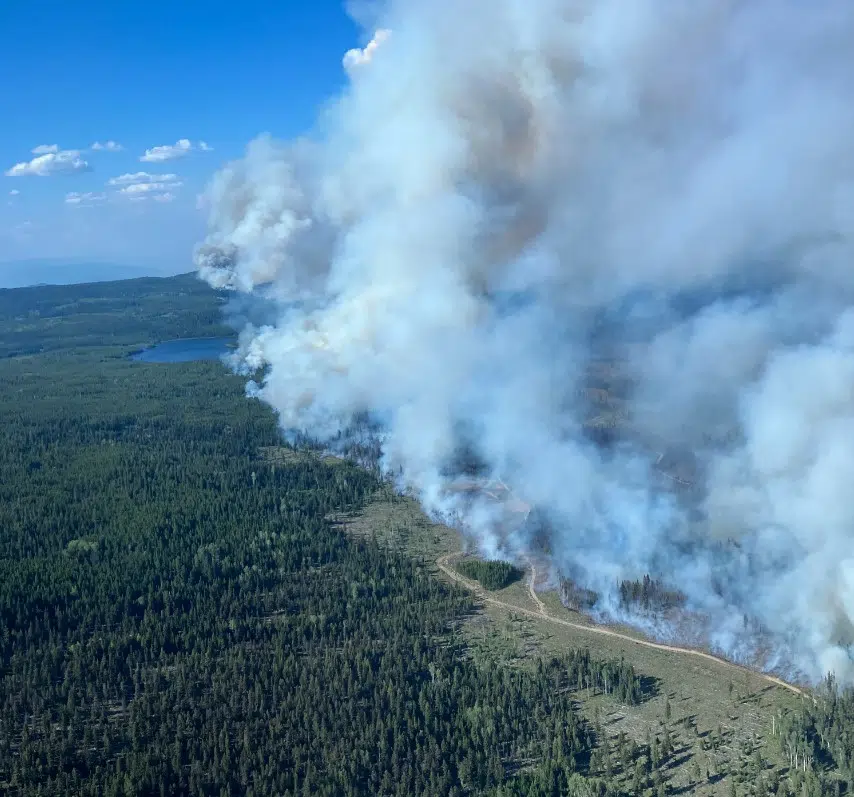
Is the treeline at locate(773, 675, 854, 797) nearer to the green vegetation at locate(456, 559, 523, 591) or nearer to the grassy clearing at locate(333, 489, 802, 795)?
the grassy clearing at locate(333, 489, 802, 795)

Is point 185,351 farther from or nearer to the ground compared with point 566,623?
farther from the ground

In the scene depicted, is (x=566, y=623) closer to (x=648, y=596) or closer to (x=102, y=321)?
(x=648, y=596)

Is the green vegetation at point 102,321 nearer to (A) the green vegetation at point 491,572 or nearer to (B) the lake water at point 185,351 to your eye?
(B) the lake water at point 185,351

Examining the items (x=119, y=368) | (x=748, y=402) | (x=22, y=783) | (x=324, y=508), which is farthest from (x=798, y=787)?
(x=119, y=368)

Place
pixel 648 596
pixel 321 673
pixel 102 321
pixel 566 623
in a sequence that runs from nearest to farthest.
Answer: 1. pixel 321 673
2. pixel 566 623
3. pixel 648 596
4. pixel 102 321

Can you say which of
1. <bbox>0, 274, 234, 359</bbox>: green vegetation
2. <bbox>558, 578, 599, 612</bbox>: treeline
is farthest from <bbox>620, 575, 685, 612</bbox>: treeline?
<bbox>0, 274, 234, 359</bbox>: green vegetation

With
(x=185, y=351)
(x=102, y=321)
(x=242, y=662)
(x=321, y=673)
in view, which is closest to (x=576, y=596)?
(x=321, y=673)

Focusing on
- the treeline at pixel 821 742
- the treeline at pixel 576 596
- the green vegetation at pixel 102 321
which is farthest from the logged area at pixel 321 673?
the green vegetation at pixel 102 321
